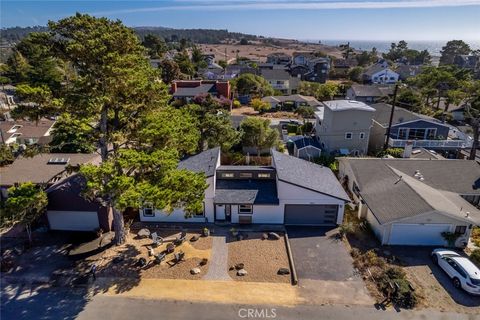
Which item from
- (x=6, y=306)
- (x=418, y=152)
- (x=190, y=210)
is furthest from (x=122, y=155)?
(x=418, y=152)

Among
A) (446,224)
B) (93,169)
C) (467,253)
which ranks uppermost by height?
(93,169)

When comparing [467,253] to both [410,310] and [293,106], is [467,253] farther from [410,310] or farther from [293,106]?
[293,106]

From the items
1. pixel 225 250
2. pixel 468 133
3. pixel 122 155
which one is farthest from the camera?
pixel 468 133

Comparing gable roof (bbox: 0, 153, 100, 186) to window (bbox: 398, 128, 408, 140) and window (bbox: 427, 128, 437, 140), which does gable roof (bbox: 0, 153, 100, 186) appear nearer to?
window (bbox: 398, 128, 408, 140)

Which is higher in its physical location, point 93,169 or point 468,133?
point 93,169

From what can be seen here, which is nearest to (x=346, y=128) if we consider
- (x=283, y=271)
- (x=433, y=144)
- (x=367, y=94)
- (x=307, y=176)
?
(x=433, y=144)
